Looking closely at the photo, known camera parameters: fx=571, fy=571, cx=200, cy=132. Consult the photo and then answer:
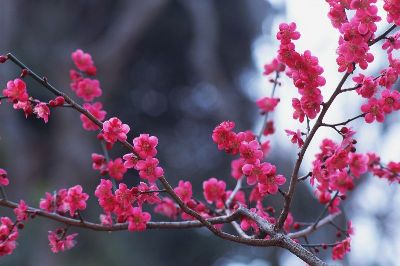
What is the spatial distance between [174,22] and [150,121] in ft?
4.68

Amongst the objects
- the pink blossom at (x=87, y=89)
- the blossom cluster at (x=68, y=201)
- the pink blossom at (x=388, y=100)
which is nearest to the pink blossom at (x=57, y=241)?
the blossom cluster at (x=68, y=201)

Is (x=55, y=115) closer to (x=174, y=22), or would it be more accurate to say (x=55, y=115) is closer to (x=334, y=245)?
(x=174, y=22)

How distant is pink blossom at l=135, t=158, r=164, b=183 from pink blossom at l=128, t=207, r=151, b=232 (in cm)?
15

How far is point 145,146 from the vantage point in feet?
3.57

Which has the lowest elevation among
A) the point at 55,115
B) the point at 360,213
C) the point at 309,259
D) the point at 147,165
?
the point at 309,259

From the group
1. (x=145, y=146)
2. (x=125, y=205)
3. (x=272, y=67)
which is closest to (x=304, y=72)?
(x=145, y=146)

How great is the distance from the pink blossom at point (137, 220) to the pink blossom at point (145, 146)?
0.51ft

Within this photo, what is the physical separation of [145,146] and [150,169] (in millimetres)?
50

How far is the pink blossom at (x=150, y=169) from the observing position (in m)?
1.06

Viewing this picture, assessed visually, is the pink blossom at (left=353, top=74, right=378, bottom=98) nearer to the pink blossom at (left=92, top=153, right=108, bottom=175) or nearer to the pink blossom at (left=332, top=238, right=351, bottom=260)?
the pink blossom at (left=332, top=238, right=351, bottom=260)

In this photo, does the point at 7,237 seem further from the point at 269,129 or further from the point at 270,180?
the point at 269,129

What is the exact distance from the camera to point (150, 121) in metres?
7.74

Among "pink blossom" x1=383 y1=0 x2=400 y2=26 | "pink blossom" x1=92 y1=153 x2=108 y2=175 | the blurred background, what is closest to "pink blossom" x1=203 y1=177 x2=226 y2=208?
"pink blossom" x1=92 y1=153 x2=108 y2=175

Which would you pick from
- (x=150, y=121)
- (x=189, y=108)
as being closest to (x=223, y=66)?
(x=189, y=108)
